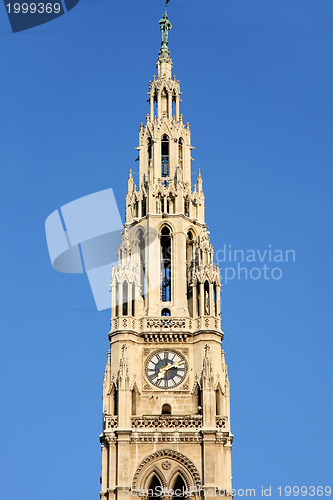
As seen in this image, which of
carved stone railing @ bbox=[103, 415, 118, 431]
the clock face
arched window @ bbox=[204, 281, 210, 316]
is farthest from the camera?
arched window @ bbox=[204, 281, 210, 316]

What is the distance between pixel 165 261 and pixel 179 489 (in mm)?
16491

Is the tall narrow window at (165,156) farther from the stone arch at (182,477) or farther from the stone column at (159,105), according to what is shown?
the stone arch at (182,477)

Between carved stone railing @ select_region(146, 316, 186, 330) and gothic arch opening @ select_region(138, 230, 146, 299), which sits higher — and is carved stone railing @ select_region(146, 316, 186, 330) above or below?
below

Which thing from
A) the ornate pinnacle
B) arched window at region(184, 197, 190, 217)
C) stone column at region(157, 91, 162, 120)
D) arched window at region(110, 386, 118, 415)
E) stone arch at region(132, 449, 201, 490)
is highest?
the ornate pinnacle

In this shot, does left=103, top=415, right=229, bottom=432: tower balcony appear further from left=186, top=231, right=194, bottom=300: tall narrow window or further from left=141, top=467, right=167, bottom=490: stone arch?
left=186, top=231, right=194, bottom=300: tall narrow window

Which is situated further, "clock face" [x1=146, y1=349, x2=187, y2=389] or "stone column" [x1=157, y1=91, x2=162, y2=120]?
"stone column" [x1=157, y1=91, x2=162, y2=120]

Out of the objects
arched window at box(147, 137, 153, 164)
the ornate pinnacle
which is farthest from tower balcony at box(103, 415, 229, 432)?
the ornate pinnacle

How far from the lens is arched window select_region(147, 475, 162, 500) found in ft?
307

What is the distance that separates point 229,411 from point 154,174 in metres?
18.2

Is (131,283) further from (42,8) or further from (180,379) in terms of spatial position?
(42,8)

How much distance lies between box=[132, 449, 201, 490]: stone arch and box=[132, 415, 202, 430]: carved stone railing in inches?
66.5

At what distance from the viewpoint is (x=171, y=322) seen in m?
99.4

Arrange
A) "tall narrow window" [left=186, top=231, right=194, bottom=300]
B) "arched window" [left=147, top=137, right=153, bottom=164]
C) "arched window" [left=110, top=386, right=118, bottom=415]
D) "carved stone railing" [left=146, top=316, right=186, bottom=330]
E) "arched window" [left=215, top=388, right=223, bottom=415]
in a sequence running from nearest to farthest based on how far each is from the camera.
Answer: "arched window" [left=110, top=386, right=118, bottom=415]
"arched window" [left=215, top=388, right=223, bottom=415]
"carved stone railing" [left=146, top=316, right=186, bottom=330]
"tall narrow window" [left=186, top=231, right=194, bottom=300]
"arched window" [left=147, top=137, right=153, bottom=164]

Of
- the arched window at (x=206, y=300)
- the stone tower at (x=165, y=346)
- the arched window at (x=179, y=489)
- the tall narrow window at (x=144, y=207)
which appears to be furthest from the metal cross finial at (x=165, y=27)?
the arched window at (x=179, y=489)
